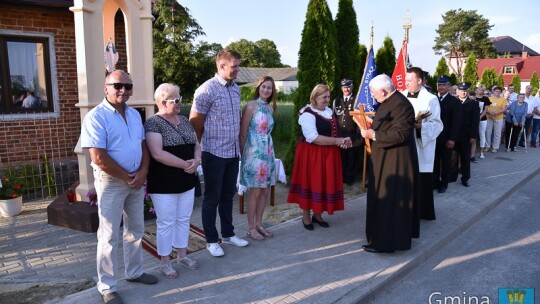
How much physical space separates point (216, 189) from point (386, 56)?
257 inches

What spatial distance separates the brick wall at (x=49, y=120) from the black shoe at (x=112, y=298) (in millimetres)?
5061

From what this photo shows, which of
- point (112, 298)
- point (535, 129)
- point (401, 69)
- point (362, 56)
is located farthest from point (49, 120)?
point (535, 129)

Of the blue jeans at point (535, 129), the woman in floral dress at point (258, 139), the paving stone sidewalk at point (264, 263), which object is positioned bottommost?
the paving stone sidewalk at point (264, 263)

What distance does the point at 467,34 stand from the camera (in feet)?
200

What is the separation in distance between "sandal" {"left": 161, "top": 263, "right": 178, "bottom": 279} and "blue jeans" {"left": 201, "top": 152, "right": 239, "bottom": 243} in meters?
0.62

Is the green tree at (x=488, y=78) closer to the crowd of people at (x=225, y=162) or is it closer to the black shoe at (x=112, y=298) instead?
the crowd of people at (x=225, y=162)

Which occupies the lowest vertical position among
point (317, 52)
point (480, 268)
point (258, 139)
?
point (480, 268)

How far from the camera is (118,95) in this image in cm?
324

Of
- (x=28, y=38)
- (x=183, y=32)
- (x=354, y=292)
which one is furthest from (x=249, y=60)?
(x=354, y=292)

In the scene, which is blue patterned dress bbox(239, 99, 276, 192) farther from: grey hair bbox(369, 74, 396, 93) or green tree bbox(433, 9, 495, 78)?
green tree bbox(433, 9, 495, 78)

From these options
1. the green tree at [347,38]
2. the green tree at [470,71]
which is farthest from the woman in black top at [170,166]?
the green tree at [470,71]

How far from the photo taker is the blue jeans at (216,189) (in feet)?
13.8

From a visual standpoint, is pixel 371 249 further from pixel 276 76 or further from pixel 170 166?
pixel 276 76

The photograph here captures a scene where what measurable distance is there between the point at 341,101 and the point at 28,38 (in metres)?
6.03
